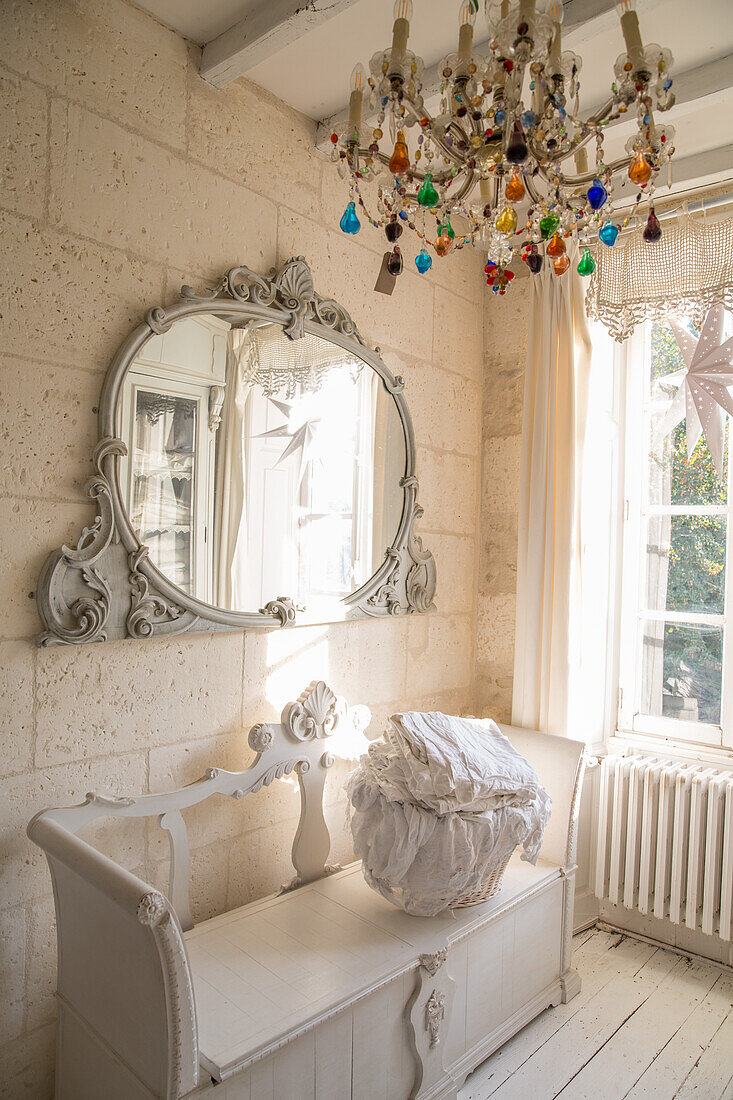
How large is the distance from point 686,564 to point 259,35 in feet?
6.92

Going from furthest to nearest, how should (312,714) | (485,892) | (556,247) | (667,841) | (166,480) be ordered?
(667,841) < (312,714) < (485,892) < (166,480) < (556,247)

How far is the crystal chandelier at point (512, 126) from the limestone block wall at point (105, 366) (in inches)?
29.3

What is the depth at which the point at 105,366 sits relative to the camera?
166 centimetres

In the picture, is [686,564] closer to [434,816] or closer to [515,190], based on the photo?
[434,816]

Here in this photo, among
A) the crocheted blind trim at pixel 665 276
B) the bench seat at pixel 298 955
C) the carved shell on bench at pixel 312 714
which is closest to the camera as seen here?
the bench seat at pixel 298 955

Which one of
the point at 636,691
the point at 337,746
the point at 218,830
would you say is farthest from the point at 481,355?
the point at 218,830

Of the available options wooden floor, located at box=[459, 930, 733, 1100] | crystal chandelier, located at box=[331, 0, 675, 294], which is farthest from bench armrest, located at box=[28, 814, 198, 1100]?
crystal chandelier, located at box=[331, 0, 675, 294]

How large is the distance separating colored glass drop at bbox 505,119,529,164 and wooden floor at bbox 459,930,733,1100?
207 centimetres

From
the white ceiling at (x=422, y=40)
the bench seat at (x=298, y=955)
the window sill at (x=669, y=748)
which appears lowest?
the bench seat at (x=298, y=955)

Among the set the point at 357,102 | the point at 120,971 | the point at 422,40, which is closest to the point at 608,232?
the point at 357,102

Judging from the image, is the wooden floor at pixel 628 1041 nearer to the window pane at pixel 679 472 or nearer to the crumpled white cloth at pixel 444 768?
the crumpled white cloth at pixel 444 768

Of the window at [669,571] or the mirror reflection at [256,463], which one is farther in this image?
the window at [669,571]

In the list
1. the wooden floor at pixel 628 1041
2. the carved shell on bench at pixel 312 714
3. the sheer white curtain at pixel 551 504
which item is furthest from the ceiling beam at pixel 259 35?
the wooden floor at pixel 628 1041

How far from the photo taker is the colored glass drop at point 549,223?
1.10 m
